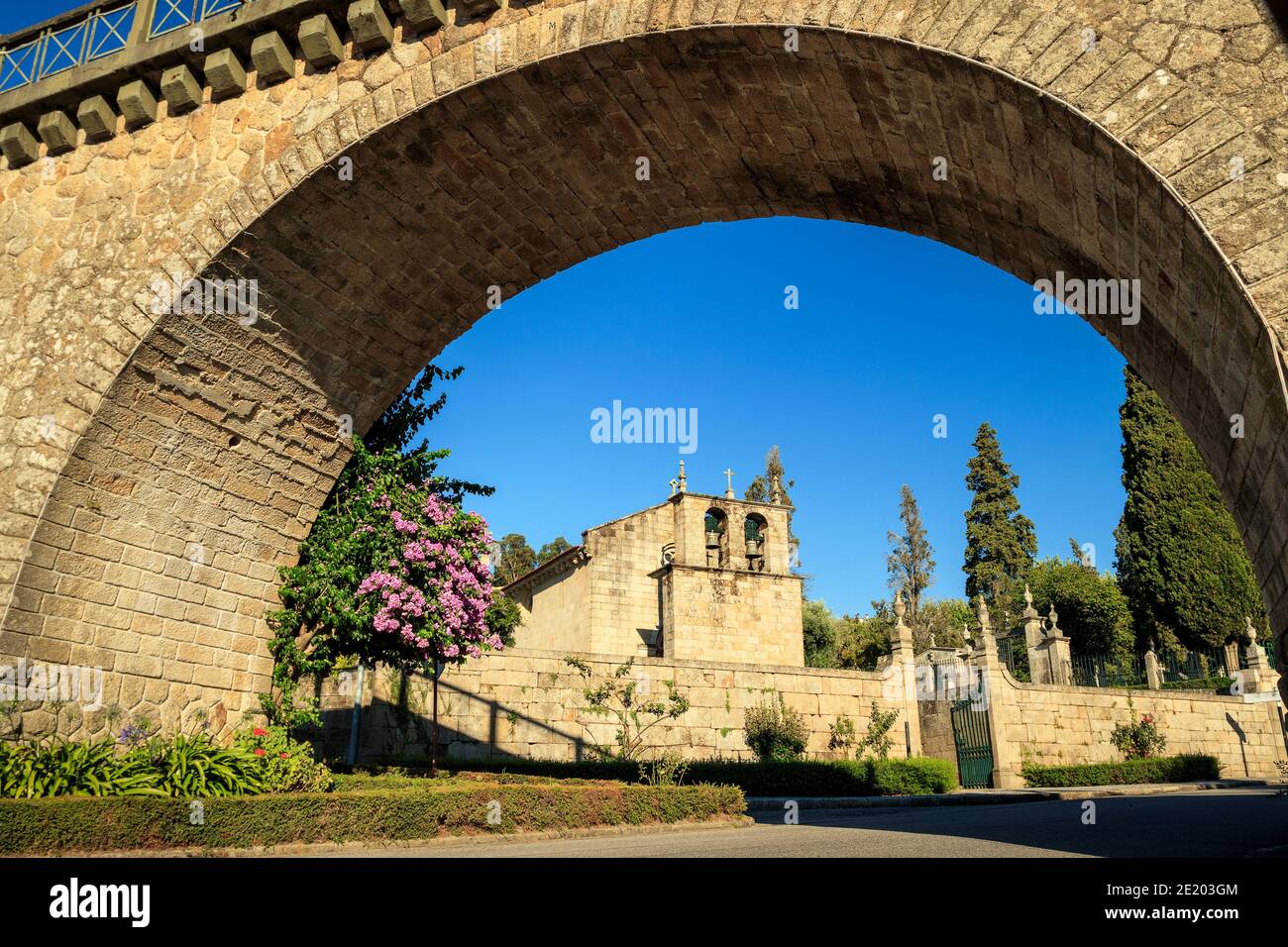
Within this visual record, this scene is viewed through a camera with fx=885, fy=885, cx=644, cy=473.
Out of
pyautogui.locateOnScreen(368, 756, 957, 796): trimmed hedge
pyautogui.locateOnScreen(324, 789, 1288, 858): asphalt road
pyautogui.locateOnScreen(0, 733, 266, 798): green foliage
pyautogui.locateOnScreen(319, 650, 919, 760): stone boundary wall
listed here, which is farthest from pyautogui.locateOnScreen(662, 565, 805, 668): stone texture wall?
pyautogui.locateOnScreen(0, 733, 266, 798): green foliage

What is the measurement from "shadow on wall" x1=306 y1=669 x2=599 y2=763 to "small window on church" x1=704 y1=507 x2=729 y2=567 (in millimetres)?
9259

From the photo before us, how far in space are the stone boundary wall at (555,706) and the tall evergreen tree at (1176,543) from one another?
18250 mm

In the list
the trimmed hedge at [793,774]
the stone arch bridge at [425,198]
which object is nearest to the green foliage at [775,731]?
the trimmed hedge at [793,774]

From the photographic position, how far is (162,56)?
312 inches

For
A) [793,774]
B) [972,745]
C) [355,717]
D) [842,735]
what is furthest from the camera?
[972,745]

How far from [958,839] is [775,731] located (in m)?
10.1

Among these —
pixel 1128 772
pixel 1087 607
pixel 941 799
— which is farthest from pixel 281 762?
pixel 1087 607

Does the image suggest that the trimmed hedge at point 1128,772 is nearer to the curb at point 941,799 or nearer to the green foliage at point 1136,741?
the green foliage at point 1136,741

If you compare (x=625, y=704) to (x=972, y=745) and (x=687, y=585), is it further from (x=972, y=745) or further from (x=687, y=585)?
(x=972, y=745)

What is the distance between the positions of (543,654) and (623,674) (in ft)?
5.26

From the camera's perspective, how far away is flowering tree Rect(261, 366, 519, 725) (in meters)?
9.05

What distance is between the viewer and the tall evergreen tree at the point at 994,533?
45688 mm

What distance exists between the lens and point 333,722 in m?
13.5
